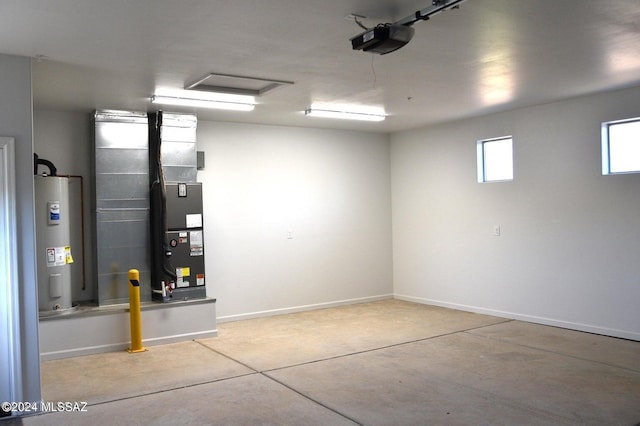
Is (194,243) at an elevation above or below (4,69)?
below

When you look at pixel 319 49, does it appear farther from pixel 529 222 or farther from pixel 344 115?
pixel 529 222

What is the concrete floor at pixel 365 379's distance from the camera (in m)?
4.00

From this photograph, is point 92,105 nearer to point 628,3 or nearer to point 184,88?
point 184,88

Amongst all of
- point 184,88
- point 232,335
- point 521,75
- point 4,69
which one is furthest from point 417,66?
point 232,335

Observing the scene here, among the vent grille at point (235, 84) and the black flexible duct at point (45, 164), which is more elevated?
the vent grille at point (235, 84)

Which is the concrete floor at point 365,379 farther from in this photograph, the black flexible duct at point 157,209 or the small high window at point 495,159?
the small high window at point 495,159

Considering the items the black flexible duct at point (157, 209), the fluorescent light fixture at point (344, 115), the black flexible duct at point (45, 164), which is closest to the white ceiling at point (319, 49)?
the black flexible duct at point (157, 209)

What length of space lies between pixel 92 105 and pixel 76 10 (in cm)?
301

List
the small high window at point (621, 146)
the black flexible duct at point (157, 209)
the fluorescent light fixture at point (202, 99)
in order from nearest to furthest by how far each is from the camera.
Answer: the fluorescent light fixture at point (202, 99) → the small high window at point (621, 146) → the black flexible duct at point (157, 209)

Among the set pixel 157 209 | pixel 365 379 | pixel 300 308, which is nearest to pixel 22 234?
pixel 157 209

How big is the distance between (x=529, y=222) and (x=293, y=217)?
10.7 feet

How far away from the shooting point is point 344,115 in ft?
23.4

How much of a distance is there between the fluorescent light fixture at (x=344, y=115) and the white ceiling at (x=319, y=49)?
0.50 metres

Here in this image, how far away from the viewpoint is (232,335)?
6.67m
